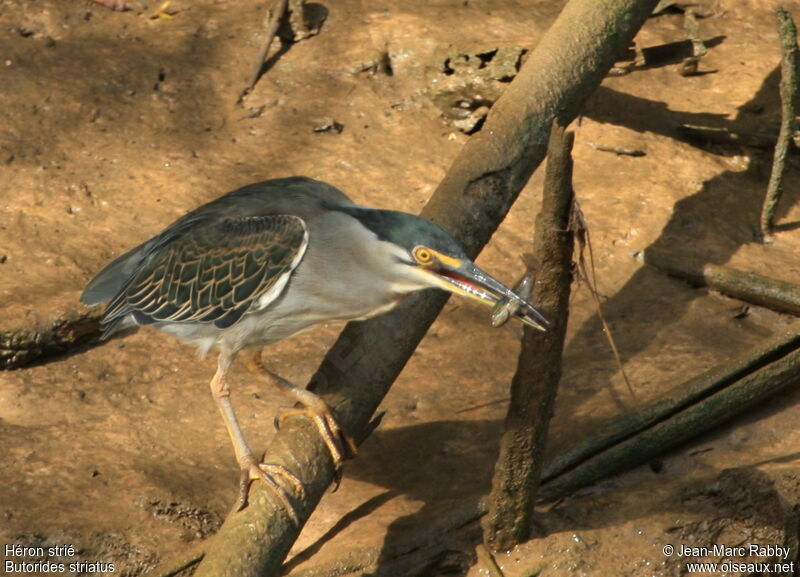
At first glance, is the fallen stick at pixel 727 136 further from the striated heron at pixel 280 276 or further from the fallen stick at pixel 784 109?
the striated heron at pixel 280 276

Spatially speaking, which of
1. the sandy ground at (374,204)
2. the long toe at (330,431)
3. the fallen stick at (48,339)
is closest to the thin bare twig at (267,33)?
the sandy ground at (374,204)

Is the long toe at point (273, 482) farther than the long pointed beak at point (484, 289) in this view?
Yes

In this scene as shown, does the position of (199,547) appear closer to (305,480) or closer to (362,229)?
(305,480)

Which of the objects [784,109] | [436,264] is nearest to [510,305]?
[436,264]

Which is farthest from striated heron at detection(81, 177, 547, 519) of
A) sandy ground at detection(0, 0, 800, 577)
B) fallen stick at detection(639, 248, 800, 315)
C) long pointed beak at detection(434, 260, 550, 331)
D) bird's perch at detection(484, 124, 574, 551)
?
fallen stick at detection(639, 248, 800, 315)

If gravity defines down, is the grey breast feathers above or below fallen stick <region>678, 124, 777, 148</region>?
above

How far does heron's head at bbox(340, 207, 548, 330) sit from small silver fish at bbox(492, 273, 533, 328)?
15mm

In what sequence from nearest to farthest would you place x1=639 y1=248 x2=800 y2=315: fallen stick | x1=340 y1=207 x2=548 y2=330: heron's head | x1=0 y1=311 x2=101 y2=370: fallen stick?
x1=340 y1=207 x2=548 y2=330: heron's head < x1=0 y1=311 x2=101 y2=370: fallen stick < x1=639 y1=248 x2=800 y2=315: fallen stick

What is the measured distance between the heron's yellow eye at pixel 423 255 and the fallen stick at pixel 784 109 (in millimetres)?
3675

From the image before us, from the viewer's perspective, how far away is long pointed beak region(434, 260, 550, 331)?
3.52 m

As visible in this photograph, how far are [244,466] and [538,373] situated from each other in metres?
1.33

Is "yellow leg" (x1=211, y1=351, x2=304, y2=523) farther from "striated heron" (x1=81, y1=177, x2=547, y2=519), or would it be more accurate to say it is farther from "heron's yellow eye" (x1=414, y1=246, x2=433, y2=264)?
"heron's yellow eye" (x1=414, y1=246, x2=433, y2=264)

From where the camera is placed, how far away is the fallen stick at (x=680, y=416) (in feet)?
14.5

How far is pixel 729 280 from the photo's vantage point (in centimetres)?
596
